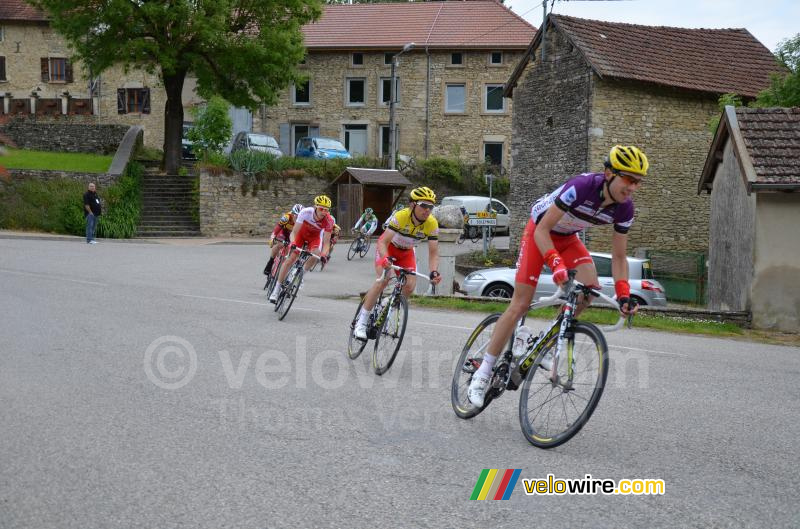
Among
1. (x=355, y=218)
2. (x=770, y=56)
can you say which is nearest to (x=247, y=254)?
(x=355, y=218)

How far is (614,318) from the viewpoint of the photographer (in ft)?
51.2

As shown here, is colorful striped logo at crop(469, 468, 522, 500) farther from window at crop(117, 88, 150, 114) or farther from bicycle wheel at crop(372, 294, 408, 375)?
window at crop(117, 88, 150, 114)

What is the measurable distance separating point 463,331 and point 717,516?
24.5ft

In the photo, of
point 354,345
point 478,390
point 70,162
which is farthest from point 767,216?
point 70,162

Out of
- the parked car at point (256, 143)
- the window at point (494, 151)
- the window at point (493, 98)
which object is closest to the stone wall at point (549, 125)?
the parked car at point (256, 143)

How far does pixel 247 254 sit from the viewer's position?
2820cm

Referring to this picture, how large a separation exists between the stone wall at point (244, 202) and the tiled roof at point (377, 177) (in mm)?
1671

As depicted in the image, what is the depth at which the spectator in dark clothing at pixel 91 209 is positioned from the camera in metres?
27.9

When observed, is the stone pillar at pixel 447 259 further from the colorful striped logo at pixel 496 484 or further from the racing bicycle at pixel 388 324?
the colorful striped logo at pixel 496 484

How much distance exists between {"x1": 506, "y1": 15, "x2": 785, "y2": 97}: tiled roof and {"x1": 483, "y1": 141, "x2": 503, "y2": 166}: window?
52.5ft

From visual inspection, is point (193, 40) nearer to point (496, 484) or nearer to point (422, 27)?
point (422, 27)

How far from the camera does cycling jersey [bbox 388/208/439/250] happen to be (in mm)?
8820

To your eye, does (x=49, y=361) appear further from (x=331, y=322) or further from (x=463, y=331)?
(x=463, y=331)

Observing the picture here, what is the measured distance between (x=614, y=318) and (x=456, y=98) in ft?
118
